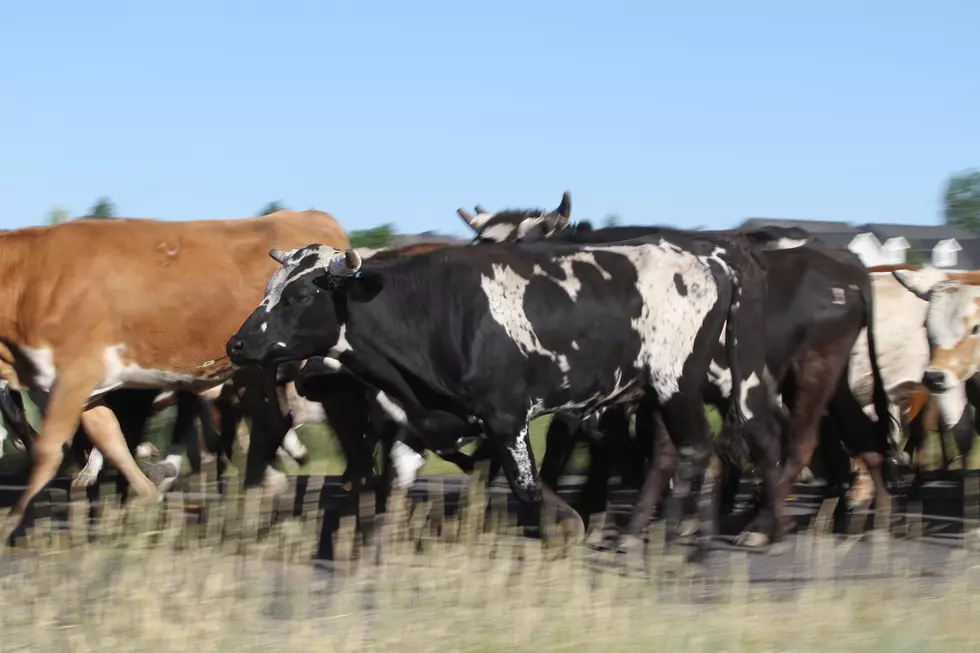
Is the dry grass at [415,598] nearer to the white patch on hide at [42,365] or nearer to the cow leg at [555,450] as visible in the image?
the white patch on hide at [42,365]

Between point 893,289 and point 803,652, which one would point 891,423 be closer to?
point 893,289

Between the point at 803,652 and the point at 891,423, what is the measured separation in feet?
18.1

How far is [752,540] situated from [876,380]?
2.22 metres

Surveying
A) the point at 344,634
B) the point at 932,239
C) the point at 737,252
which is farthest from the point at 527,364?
the point at 932,239

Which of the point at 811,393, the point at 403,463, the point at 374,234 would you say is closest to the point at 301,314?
the point at 403,463

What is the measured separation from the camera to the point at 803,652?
670cm

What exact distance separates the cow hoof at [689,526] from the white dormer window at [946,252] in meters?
86.6

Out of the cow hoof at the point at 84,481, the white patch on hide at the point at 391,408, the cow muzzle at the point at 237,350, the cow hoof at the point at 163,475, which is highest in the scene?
the cow muzzle at the point at 237,350

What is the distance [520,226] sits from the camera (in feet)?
40.2

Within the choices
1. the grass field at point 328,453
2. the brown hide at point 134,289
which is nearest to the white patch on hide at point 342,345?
the brown hide at point 134,289

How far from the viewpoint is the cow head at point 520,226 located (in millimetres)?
12102

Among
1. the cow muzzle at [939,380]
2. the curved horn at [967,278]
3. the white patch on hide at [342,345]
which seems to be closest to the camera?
the white patch on hide at [342,345]

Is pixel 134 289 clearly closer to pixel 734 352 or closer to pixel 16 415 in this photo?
pixel 16 415

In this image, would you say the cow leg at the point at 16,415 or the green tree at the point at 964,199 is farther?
the green tree at the point at 964,199
